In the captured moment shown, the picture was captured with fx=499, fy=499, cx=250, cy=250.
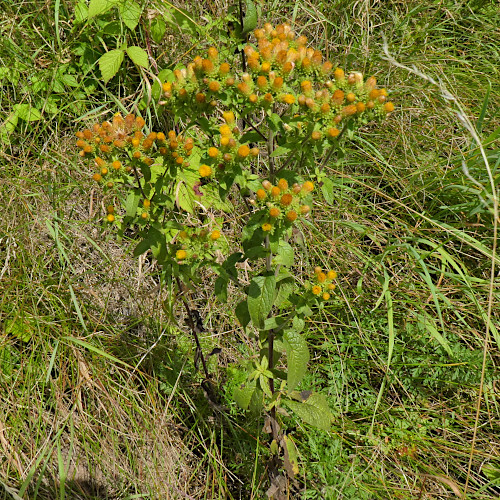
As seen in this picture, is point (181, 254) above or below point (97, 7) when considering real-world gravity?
below

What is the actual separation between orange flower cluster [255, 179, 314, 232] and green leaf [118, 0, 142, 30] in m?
1.78

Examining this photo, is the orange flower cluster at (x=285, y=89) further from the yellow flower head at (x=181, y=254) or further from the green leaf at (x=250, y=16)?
the yellow flower head at (x=181, y=254)

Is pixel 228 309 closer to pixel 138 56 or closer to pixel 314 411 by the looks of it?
pixel 314 411

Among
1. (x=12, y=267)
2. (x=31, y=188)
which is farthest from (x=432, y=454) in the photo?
(x=31, y=188)

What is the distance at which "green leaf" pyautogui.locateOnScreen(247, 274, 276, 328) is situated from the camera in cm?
154

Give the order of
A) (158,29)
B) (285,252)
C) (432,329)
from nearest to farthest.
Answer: (285,252) < (432,329) < (158,29)

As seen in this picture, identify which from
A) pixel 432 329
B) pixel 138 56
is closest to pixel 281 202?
pixel 432 329

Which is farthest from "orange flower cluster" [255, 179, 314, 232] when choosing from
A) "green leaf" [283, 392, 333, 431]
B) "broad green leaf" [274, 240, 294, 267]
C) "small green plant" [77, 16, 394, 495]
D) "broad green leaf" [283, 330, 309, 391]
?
"green leaf" [283, 392, 333, 431]

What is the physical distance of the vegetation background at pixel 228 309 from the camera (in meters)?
2.13

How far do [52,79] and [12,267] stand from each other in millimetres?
1115

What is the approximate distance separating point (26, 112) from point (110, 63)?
566 mm

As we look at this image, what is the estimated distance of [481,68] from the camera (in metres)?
3.20

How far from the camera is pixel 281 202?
1410mm

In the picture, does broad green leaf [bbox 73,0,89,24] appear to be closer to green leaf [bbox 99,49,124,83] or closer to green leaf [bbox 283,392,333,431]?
green leaf [bbox 99,49,124,83]
